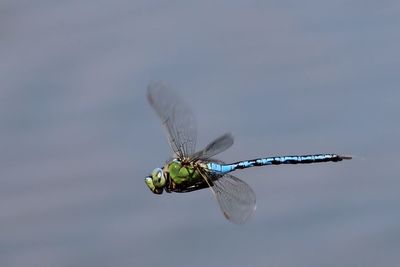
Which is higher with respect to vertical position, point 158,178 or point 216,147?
point 216,147

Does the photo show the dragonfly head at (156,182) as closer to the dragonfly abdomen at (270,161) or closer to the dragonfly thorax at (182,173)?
the dragonfly thorax at (182,173)

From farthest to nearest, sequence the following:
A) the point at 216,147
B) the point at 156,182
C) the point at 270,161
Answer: the point at 270,161
the point at 216,147
the point at 156,182

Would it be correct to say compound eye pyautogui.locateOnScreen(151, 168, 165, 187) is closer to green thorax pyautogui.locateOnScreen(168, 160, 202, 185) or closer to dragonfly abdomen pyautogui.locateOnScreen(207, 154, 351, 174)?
green thorax pyautogui.locateOnScreen(168, 160, 202, 185)

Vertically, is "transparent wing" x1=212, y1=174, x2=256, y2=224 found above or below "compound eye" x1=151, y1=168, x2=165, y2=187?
below

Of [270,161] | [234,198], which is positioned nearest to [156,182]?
[234,198]

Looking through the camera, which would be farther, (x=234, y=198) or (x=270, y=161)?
(x=270, y=161)

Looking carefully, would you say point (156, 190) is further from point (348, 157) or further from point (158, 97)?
point (348, 157)

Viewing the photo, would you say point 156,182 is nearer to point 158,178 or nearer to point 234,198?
point 158,178
